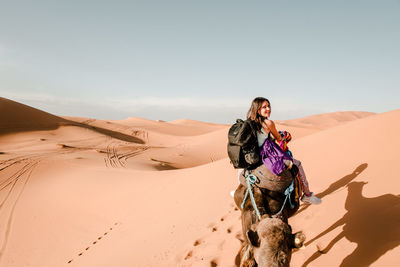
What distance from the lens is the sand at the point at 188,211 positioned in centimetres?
298

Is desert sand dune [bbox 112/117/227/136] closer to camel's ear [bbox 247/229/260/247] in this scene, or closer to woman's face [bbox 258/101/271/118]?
woman's face [bbox 258/101/271/118]

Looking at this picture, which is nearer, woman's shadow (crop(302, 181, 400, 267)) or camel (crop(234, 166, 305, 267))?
camel (crop(234, 166, 305, 267))

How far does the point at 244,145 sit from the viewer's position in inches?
94.7

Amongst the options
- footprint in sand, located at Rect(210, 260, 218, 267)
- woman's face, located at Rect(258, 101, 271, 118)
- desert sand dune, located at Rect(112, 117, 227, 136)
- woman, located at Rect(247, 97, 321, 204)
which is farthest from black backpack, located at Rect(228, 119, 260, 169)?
desert sand dune, located at Rect(112, 117, 227, 136)

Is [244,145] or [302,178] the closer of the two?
[244,145]

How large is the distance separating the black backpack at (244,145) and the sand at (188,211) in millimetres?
1643

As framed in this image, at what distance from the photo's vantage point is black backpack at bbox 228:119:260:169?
7.84ft

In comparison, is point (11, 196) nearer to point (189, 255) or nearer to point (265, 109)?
point (189, 255)

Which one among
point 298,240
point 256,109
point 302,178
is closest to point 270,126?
point 256,109

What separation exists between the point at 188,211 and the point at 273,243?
428cm

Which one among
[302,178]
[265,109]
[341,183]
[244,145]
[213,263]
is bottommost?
[213,263]

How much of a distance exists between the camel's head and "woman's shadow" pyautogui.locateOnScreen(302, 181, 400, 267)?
4.32 feet

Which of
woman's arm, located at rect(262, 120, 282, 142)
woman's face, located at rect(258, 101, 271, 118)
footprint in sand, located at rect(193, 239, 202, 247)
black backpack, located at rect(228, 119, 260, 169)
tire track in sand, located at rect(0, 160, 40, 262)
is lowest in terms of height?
tire track in sand, located at rect(0, 160, 40, 262)

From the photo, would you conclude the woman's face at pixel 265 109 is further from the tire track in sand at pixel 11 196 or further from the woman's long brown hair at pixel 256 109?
the tire track in sand at pixel 11 196
